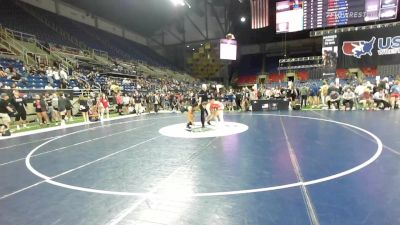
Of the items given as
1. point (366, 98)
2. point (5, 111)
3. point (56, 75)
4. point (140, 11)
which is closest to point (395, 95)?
point (366, 98)

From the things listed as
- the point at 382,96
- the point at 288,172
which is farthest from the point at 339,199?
the point at 382,96

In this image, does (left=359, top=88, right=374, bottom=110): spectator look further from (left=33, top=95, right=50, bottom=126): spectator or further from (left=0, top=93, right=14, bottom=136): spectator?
(left=0, top=93, right=14, bottom=136): spectator

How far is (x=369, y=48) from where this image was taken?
2414cm

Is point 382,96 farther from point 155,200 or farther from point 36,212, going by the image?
point 36,212

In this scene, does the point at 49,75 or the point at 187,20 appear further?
the point at 187,20

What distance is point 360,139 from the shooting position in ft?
21.3

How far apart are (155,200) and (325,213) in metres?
2.00

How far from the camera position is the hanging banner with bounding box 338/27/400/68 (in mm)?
23344

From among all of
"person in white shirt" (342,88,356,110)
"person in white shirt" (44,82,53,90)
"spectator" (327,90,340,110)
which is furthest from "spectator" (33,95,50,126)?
"person in white shirt" (342,88,356,110)

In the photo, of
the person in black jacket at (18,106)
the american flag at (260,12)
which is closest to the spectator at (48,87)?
the person in black jacket at (18,106)

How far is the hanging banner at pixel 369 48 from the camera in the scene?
23.3 m

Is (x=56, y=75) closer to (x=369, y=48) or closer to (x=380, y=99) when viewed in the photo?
(x=380, y=99)

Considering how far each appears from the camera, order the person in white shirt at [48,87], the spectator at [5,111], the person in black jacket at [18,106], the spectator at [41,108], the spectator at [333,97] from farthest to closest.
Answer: the spectator at [333,97] → the person in white shirt at [48,87] → the spectator at [41,108] → the person in black jacket at [18,106] → the spectator at [5,111]

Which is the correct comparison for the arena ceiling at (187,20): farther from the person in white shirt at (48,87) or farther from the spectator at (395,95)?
the spectator at (395,95)
